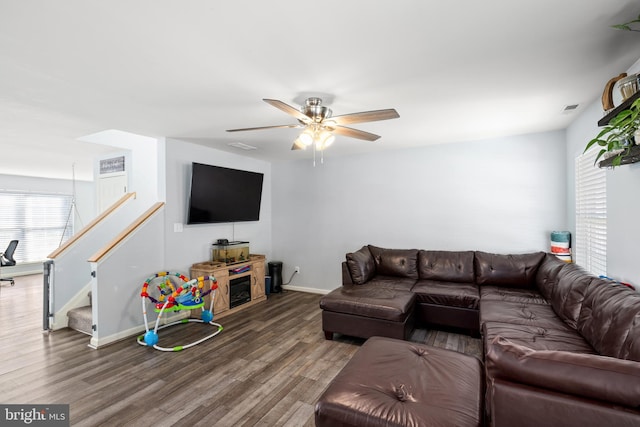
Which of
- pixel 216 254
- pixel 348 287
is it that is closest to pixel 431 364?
pixel 348 287

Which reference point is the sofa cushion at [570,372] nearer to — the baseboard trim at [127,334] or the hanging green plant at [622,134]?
the hanging green plant at [622,134]

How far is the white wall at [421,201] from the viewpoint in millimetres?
3889

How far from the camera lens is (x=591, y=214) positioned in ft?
9.84

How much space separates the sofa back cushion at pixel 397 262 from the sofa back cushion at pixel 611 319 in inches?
81.3

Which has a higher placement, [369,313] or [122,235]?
[122,235]

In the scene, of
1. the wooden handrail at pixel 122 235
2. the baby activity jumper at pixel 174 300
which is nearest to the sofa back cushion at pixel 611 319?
the baby activity jumper at pixel 174 300

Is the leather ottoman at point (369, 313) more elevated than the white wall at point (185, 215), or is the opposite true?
the white wall at point (185, 215)

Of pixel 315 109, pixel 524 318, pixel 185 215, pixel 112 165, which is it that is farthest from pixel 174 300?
pixel 524 318

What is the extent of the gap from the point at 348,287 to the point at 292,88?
2472 millimetres

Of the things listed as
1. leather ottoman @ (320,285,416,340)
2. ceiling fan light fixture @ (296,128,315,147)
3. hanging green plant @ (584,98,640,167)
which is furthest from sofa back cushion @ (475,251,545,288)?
ceiling fan light fixture @ (296,128,315,147)

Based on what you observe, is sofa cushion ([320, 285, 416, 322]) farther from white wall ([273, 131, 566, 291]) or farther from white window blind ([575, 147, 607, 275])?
white window blind ([575, 147, 607, 275])

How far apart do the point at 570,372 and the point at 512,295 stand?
2584 mm

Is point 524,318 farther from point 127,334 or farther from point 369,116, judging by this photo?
point 127,334

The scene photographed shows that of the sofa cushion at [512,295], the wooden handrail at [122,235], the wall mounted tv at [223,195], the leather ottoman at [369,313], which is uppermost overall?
the wall mounted tv at [223,195]
